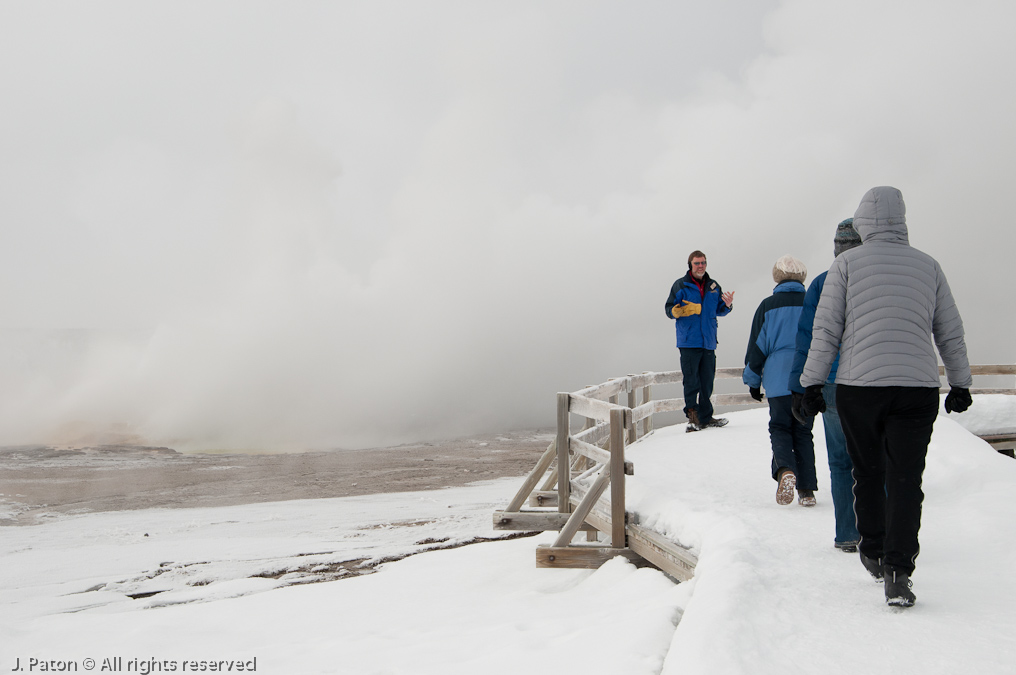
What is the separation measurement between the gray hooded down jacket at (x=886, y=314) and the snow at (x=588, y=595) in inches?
44.1

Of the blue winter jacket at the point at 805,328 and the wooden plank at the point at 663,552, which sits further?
the wooden plank at the point at 663,552

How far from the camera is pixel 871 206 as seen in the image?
11.3 ft

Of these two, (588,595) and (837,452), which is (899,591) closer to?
(837,452)

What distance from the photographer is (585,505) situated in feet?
19.5

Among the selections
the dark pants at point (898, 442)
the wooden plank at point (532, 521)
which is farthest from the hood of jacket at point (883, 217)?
the wooden plank at point (532, 521)

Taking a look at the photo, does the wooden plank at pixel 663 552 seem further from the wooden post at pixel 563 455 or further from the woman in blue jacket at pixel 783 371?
the wooden post at pixel 563 455

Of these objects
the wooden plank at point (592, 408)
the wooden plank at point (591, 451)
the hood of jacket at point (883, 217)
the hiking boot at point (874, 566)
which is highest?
the hood of jacket at point (883, 217)

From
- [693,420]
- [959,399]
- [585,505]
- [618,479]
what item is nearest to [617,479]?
[618,479]

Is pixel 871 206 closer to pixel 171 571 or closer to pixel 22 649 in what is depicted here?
pixel 22 649

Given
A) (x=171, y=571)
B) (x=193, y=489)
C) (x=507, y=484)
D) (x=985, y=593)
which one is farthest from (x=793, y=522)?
(x=193, y=489)

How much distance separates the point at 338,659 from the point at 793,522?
3.29 metres

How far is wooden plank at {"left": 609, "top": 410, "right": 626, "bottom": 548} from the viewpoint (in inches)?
224

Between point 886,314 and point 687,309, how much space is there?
6088mm

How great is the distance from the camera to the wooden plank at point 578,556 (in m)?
5.87
